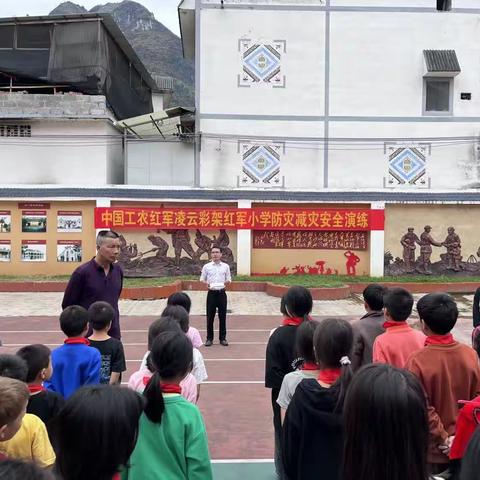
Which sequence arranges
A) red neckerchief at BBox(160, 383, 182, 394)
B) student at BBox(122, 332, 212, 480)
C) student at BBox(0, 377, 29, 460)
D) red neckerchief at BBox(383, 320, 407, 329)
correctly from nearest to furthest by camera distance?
student at BBox(0, 377, 29, 460)
student at BBox(122, 332, 212, 480)
red neckerchief at BBox(160, 383, 182, 394)
red neckerchief at BBox(383, 320, 407, 329)

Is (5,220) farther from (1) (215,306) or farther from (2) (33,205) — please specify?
(1) (215,306)

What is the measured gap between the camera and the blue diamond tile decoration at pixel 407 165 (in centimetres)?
1753

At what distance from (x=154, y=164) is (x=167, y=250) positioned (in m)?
2.75

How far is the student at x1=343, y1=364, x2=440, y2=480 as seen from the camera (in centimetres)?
175

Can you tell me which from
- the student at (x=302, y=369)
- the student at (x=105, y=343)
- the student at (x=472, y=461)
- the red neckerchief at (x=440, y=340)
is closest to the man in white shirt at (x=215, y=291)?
the student at (x=105, y=343)

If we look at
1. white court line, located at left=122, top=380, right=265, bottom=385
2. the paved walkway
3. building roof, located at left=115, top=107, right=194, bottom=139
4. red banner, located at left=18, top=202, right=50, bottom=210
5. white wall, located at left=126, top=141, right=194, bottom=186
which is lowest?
the paved walkway

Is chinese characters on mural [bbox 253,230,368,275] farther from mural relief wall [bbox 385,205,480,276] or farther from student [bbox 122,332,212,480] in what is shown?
student [bbox 122,332,212,480]

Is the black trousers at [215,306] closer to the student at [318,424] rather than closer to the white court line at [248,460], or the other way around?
the white court line at [248,460]

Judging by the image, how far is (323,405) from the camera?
2451mm

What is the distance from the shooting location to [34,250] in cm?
1692

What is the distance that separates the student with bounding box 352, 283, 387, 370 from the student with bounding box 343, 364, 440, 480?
6.20 feet

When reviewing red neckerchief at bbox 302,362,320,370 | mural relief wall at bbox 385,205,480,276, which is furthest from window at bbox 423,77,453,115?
red neckerchief at bbox 302,362,320,370

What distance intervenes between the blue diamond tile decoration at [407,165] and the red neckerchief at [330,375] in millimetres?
15772

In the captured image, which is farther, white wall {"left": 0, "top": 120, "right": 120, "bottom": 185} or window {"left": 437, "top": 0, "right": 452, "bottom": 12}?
window {"left": 437, "top": 0, "right": 452, "bottom": 12}
